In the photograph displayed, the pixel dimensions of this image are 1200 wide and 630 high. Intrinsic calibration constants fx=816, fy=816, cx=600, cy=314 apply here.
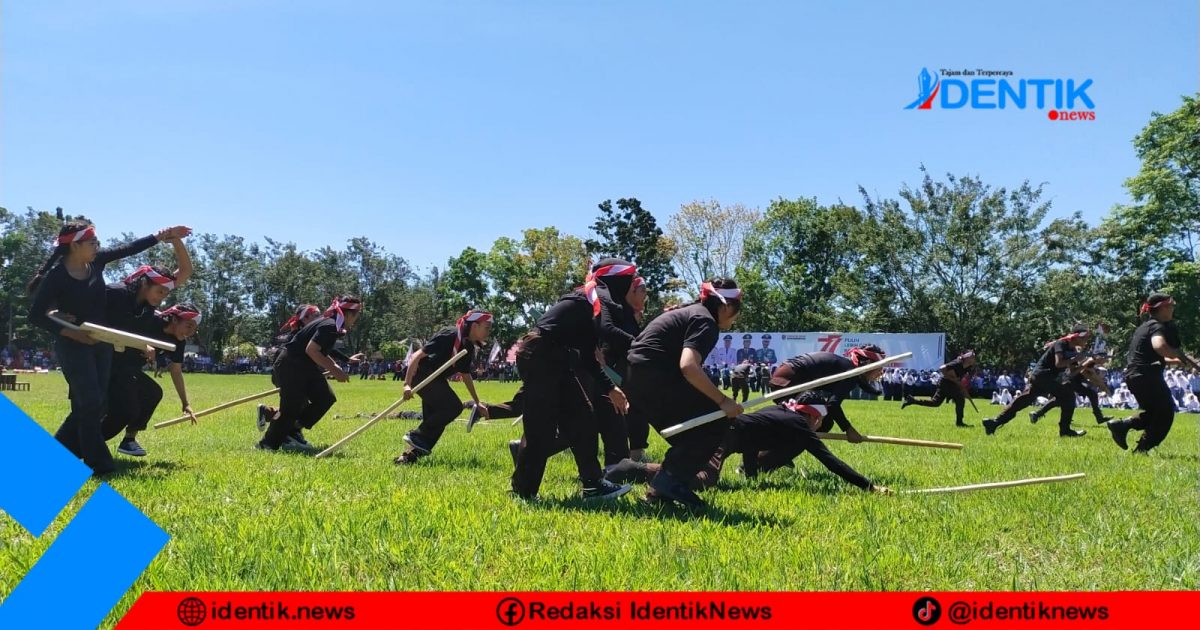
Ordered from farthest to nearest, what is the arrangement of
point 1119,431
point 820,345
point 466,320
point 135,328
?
point 820,345
point 1119,431
point 466,320
point 135,328

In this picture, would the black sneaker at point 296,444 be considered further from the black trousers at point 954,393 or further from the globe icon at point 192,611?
the black trousers at point 954,393

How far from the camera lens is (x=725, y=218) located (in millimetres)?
49500

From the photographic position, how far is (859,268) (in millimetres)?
45594

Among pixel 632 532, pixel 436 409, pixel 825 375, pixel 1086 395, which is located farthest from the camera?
pixel 1086 395

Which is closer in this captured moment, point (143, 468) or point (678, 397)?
point (678, 397)

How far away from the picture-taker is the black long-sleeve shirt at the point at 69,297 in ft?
19.8

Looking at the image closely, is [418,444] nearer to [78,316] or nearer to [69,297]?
[78,316]

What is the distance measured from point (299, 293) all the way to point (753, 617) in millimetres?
73242

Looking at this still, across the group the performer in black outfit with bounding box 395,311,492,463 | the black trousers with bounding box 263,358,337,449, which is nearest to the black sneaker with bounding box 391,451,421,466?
the performer in black outfit with bounding box 395,311,492,463

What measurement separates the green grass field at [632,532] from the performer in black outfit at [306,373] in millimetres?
1169

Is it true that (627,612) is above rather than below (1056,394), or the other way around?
above

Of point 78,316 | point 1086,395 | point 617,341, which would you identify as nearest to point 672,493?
point 617,341

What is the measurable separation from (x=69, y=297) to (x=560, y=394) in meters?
3.81

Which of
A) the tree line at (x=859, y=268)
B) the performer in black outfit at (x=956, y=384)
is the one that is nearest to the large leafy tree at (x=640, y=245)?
the tree line at (x=859, y=268)
